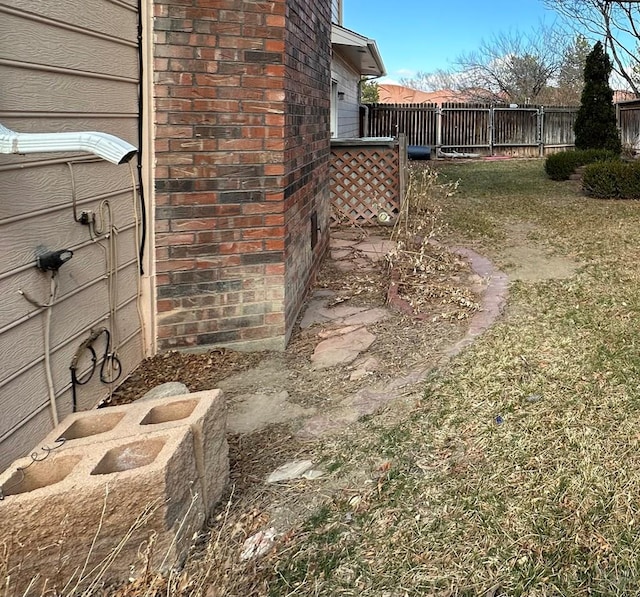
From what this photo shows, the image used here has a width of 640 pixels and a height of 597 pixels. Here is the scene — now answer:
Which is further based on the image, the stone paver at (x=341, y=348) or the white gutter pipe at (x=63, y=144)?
the stone paver at (x=341, y=348)

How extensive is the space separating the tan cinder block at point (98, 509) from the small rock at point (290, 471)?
1.73ft

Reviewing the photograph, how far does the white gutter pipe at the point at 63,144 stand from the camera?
6.35ft

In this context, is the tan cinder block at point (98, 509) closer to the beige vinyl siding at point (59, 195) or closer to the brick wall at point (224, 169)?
the beige vinyl siding at point (59, 195)

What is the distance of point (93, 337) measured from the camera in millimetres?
2738

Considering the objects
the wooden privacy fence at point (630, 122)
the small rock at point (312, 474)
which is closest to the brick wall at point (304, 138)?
the small rock at point (312, 474)

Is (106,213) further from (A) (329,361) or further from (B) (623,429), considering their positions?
(B) (623,429)

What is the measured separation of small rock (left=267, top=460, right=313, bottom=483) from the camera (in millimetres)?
2373

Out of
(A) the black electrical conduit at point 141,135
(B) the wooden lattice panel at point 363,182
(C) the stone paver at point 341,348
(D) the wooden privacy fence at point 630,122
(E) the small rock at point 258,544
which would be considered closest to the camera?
(E) the small rock at point 258,544

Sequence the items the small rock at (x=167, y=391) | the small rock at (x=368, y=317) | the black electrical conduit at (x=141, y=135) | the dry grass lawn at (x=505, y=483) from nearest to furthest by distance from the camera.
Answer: the dry grass lawn at (x=505, y=483) < the small rock at (x=167, y=391) < the black electrical conduit at (x=141, y=135) < the small rock at (x=368, y=317)

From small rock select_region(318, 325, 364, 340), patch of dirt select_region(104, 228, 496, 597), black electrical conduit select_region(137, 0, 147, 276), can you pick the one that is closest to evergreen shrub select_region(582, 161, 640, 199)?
patch of dirt select_region(104, 228, 496, 597)

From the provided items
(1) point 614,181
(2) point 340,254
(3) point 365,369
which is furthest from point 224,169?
(1) point 614,181

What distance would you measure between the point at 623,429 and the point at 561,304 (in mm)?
1991

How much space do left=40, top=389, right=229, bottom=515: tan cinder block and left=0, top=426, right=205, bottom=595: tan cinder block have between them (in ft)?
0.23

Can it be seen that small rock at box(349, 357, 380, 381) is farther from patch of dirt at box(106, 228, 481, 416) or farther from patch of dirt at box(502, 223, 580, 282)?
patch of dirt at box(502, 223, 580, 282)
